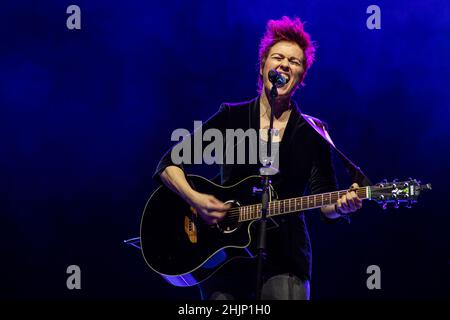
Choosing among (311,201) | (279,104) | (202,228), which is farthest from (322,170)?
(202,228)

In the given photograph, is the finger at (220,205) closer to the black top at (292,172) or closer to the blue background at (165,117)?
the black top at (292,172)

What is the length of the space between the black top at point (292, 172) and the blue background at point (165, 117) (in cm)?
120

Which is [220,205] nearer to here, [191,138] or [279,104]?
[191,138]

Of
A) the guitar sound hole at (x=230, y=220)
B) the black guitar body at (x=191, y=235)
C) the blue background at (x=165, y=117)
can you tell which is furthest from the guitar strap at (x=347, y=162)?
the blue background at (x=165, y=117)

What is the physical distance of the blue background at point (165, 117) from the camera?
17.6 ft

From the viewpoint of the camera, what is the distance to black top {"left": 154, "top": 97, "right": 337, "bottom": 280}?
155 inches

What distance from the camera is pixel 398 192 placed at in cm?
372

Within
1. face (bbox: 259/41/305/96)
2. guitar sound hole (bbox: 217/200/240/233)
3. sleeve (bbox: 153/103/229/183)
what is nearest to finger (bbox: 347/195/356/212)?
guitar sound hole (bbox: 217/200/240/233)

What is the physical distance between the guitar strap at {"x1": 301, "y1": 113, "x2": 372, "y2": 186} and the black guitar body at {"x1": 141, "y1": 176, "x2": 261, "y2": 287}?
559 mm

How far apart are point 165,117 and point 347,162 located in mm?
2155

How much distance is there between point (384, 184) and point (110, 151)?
9.29 ft

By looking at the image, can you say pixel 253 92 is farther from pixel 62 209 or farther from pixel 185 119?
pixel 62 209

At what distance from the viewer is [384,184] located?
379 centimetres

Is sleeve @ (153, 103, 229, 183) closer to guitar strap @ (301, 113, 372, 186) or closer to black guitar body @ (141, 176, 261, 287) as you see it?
black guitar body @ (141, 176, 261, 287)
